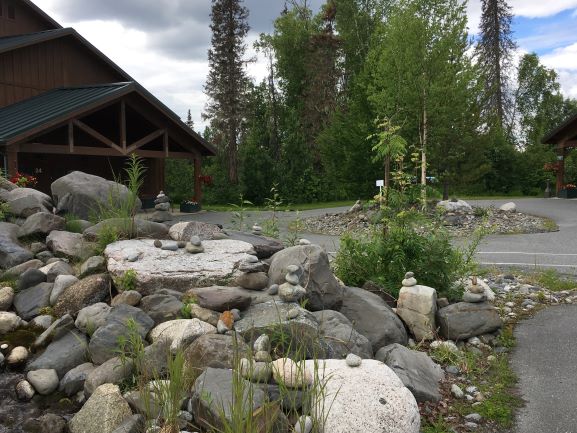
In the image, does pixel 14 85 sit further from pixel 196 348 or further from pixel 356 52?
pixel 356 52

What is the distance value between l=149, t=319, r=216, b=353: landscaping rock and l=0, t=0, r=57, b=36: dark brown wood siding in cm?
2070

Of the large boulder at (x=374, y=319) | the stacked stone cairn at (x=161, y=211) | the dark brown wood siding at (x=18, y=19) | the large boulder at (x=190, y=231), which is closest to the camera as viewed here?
the large boulder at (x=374, y=319)

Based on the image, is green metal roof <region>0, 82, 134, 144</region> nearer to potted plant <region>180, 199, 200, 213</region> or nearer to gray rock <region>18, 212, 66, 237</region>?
potted plant <region>180, 199, 200, 213</region>

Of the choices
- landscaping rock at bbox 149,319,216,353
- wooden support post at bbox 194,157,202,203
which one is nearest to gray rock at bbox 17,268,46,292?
landscaping rock at bbox 149,319,216,353

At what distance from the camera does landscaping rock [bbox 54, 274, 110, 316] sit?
5.02m

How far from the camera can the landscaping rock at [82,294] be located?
198 inches

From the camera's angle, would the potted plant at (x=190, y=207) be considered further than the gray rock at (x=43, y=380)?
Yes

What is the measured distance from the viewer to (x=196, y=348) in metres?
3.95

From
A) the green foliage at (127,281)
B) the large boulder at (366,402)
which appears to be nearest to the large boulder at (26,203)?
the green foliage at (127,281)

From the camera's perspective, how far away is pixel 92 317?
4652mm

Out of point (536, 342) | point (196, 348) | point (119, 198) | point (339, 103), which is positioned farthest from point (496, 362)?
point (339, 103)

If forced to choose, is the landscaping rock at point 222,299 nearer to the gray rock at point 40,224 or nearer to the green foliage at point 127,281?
the green foliage at point 127,281

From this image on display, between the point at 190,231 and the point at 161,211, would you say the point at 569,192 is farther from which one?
the point at 190,231

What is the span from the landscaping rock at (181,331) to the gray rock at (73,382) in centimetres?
57
